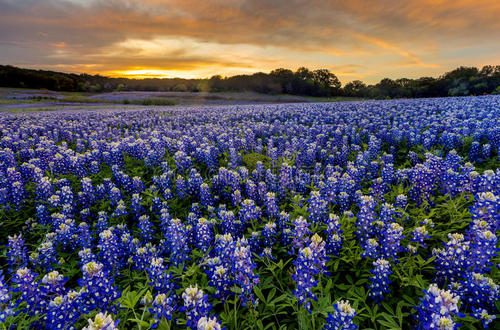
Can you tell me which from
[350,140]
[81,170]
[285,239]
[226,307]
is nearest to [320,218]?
[285,239]

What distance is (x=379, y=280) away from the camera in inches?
106

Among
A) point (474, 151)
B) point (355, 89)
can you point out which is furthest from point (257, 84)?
point (474, 151)

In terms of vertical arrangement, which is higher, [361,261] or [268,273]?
[361,261]

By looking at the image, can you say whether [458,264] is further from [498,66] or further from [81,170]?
[498,66]

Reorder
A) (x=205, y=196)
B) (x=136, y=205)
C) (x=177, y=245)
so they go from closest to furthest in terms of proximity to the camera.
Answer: (x=177, y=245) < (x=136, y=205) < (x=205, y=196)

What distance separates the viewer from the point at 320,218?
12.8ft

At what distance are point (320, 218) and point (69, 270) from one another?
357cm

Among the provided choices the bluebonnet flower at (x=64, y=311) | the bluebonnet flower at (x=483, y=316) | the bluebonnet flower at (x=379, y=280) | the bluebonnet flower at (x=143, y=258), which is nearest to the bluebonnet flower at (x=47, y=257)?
the bluebonnet flower at (x=143, y=258)

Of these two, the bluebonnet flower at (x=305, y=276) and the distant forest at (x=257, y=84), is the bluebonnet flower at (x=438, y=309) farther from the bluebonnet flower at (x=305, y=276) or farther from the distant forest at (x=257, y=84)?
the distant forest at (x=257, y=84)

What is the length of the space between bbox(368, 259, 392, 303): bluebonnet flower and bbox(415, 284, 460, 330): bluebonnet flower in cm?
41

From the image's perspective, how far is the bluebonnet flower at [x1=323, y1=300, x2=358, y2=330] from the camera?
2.11 m

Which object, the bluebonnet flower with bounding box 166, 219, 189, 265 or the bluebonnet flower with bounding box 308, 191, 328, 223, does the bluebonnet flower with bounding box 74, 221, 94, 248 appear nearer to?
the bluebonnet flower with bounding box 166, 219, 189, 265

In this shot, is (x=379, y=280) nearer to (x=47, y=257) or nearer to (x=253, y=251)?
(x=253, y=251)

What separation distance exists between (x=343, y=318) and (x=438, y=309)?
2.46 ft
